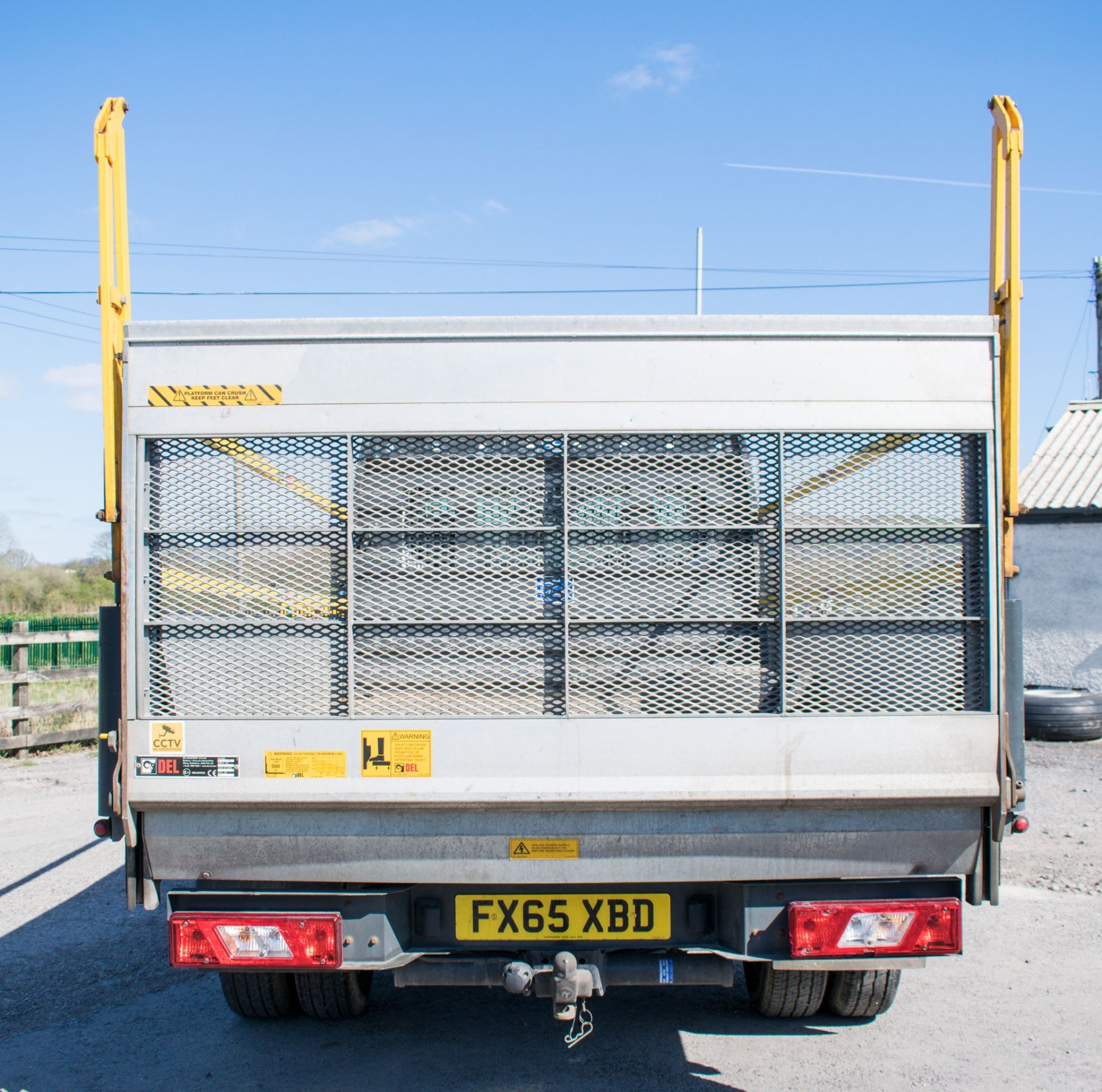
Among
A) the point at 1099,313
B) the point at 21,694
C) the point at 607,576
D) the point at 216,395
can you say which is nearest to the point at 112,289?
the point at 216,395

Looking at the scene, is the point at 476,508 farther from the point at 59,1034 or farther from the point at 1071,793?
the point at 1071,793

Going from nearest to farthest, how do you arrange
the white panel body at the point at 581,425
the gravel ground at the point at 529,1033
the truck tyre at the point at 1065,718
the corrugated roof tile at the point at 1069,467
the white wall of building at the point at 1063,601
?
1. the white panel body at the point at 581,425
2. the gravel ground at the point at 529,1033
3. the truck tyre at the point at 1065,718
4. the white wall of building at the point at 1063,601
5. the corrugated roof tile at the point at 1069,467

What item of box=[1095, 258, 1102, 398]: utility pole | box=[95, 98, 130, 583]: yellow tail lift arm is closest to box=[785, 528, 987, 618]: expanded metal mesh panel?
box=[95, 98, 130, 583]: yellow tail lift arm

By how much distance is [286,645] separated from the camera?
10.3 feet

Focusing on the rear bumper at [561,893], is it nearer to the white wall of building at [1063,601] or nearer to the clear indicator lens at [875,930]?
the clear indicator lens at [875,930]

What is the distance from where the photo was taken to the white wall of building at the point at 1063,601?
1354 centimetres

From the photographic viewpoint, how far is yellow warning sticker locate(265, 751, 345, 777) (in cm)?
303

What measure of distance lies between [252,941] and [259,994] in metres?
0.92

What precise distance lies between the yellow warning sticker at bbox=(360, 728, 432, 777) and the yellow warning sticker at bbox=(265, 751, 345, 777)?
0.28 ft

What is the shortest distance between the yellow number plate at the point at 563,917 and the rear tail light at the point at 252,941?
0.45 m

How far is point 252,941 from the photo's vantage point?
3.14 metres

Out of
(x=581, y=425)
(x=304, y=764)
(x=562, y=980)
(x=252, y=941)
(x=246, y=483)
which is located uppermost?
(x=581, y=425)

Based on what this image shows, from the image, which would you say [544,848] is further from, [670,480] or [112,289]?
[112,289]

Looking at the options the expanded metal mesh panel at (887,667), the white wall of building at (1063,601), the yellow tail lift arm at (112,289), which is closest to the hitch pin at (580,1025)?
the expanded metal mesh panel at (887,667)
